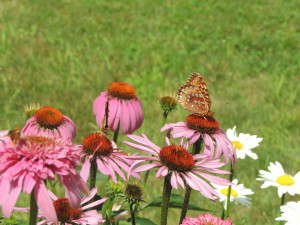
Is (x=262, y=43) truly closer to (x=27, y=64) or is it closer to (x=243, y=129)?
(x=243, y=129)

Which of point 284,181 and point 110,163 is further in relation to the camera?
point 284,181

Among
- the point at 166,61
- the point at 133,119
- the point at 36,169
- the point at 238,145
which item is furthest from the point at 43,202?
the point at 166,61

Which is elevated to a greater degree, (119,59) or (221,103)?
(119,59)

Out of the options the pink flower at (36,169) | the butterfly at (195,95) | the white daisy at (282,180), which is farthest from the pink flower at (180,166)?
the white daisy at (282,180)

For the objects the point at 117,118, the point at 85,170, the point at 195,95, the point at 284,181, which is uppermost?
the point at 195,95

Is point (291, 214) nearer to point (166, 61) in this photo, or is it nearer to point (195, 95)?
point (195, 95)

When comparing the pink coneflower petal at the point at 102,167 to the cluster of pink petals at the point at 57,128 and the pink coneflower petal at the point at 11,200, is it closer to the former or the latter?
the cluster of pink petals at the point at 57,128

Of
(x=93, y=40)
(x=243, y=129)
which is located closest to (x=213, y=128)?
(x=243, y=129)
